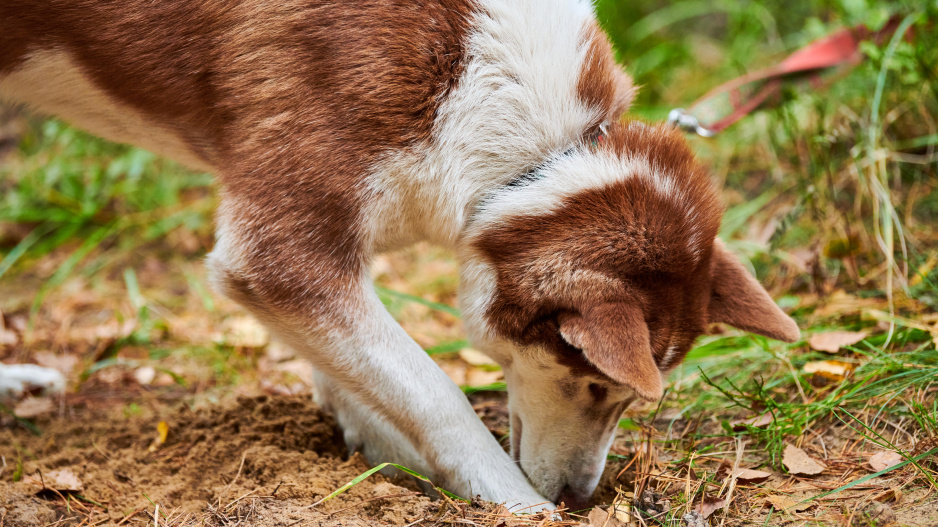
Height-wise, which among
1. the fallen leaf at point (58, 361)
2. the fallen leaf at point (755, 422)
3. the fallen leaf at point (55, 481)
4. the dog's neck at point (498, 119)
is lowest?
the fallen leaf at point (58, 361)

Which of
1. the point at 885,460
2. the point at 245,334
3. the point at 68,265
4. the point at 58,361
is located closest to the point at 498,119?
the point at 885,460

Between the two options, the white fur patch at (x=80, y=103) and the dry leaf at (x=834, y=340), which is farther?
the dry leaf at (x=834, y=340)

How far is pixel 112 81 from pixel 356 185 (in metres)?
0.98

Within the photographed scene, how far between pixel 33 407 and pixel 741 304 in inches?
112

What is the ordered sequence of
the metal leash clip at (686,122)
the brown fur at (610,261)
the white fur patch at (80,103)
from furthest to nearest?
the metal leash clip at (686,122), the white fur patch at (80,103), the brown fur at (610,261)

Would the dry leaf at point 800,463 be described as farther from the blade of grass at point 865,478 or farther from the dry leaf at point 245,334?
the dry leaf at point 245,334

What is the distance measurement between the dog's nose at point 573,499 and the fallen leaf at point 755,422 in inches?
23.7

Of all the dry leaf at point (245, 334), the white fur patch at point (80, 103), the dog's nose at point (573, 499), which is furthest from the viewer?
the dry leaf at point (245, 334)

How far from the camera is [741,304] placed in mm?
2393

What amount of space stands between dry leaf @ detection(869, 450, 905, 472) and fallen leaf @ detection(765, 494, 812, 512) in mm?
276

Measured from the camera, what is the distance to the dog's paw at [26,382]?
3068 millimetres

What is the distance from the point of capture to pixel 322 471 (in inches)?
91.5

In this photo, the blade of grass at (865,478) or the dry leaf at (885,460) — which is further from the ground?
the blade of grass at (865,478)

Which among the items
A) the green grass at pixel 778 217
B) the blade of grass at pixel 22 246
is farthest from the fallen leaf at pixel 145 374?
the blade of grass at pixel 22 246
